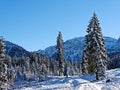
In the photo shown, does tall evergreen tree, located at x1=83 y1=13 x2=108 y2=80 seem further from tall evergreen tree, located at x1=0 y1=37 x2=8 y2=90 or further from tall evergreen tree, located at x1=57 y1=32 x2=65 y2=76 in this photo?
tall evergreen tree, located at x1=57 y1=32 x2=65 y2=76

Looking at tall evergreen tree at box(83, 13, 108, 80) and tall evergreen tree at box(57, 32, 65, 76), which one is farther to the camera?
tall evergreen tree at box(57, 32, 65, 76)

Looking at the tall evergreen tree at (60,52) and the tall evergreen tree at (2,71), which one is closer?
the tall evergreen tree at (2,71)

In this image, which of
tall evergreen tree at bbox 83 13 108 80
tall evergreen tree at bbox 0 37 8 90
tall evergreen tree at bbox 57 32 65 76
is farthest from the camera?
tall evergreen tree at bbox 57 32 65 76

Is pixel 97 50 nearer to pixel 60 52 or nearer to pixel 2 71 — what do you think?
pixel 2 71

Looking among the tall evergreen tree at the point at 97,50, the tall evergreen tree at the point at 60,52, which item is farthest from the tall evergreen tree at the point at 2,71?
the tall evergreen tree at the point at 60,52

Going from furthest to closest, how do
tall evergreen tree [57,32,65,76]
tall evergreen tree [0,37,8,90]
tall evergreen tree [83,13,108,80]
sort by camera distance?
tall evergreen tree [57,32,65,76] < tall evergreen tree [83,13,108,80] < tall evergreen tree [0,37,8,90]

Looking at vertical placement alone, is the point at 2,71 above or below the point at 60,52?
below

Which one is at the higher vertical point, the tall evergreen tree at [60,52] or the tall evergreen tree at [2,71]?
the tall evergreen tree at [60,52]

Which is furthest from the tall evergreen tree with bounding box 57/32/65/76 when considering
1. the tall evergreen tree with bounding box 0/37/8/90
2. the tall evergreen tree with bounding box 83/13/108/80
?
the tall evergreen tree with bounding box 0/37/8/90

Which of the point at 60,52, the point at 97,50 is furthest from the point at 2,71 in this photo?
the point at 60,52

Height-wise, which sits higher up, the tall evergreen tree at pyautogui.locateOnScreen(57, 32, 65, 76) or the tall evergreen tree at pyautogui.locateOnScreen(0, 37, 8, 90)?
the tall evergreen tree at pyautogui.locateOnScreen(57, 32, 65, 76)

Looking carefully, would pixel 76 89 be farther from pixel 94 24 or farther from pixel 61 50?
pixel 61 50

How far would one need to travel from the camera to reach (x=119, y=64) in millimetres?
176000

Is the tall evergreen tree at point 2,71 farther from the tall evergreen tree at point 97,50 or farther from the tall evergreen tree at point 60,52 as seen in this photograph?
the tall evergreen tree at point 60,52
